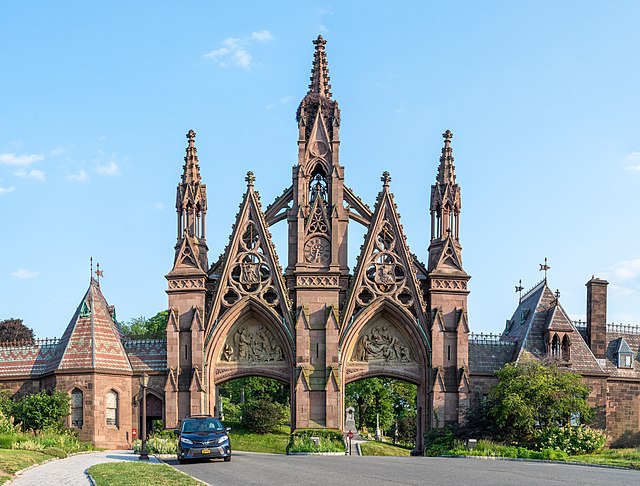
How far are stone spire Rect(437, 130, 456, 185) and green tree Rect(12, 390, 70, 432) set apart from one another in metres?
22.7

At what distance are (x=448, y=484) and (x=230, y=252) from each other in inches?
1222

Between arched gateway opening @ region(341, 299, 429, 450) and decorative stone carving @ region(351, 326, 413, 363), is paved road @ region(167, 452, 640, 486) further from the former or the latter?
decorative stone carving @ region(351, 326, 413, 363)

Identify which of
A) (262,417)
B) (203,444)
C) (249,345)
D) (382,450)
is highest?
(249,345)

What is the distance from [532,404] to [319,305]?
39.9 ft

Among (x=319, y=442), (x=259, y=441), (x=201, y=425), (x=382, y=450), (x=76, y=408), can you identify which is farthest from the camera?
(x=382, y=450)

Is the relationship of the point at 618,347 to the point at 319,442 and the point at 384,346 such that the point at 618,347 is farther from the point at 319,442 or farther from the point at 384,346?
the point at 319,442

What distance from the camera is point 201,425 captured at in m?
37.7

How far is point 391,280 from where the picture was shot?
53344mm

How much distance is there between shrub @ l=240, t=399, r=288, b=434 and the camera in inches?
2744

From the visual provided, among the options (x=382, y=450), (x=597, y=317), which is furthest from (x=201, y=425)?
(x=382, y=450)

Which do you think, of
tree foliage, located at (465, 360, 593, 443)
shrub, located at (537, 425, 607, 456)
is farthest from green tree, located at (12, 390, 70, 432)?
shrub, located at (537, 425, 607, 456)

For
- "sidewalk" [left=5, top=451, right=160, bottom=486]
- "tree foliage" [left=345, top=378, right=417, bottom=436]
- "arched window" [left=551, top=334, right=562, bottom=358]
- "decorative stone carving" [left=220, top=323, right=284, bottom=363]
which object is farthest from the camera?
"tree foliage" [left=345, top=378, right=417, bottom=436]

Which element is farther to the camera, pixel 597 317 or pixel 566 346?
pixel 597 317

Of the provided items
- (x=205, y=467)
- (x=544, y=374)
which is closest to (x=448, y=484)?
(x=205, y=467)
